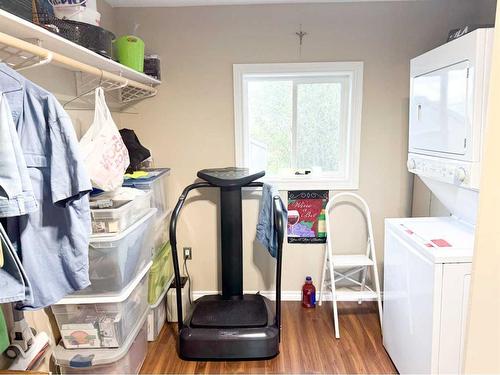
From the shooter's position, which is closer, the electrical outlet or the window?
the window

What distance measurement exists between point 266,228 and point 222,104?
101cm

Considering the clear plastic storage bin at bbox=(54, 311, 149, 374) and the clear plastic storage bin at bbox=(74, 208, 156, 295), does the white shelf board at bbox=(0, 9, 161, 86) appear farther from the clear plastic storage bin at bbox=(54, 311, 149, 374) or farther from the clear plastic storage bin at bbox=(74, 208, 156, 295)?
the clear plastic storage bin at bbox=(54, 311, 149, 374)

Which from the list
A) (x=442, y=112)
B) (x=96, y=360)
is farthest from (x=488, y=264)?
(x=96, y=360)

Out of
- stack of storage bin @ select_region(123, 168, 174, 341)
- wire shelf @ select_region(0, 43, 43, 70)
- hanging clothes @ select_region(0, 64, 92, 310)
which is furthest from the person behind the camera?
stack of storage bin @ select_region(123, 168, 174, 341)

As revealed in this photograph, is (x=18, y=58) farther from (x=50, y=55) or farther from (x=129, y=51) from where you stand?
(x=129, y=51)

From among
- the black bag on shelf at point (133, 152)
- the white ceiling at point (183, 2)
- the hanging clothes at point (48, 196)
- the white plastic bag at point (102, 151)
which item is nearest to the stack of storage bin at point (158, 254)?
the black bag on shelf at point (133, 152)

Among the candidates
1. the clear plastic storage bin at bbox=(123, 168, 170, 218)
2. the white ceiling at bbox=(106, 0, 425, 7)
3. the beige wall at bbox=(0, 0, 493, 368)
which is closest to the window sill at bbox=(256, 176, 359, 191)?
the beige wall at bbox=(0, 0, 493, 368)

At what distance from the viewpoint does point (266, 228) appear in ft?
7.74

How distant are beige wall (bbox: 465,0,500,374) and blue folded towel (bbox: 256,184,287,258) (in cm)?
161

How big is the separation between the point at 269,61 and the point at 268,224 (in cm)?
120

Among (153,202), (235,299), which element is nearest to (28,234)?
(153,202)

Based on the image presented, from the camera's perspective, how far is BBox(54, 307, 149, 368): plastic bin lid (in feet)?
5.83

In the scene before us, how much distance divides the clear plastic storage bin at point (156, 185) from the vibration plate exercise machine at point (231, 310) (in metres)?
0.21

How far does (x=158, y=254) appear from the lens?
250cm
